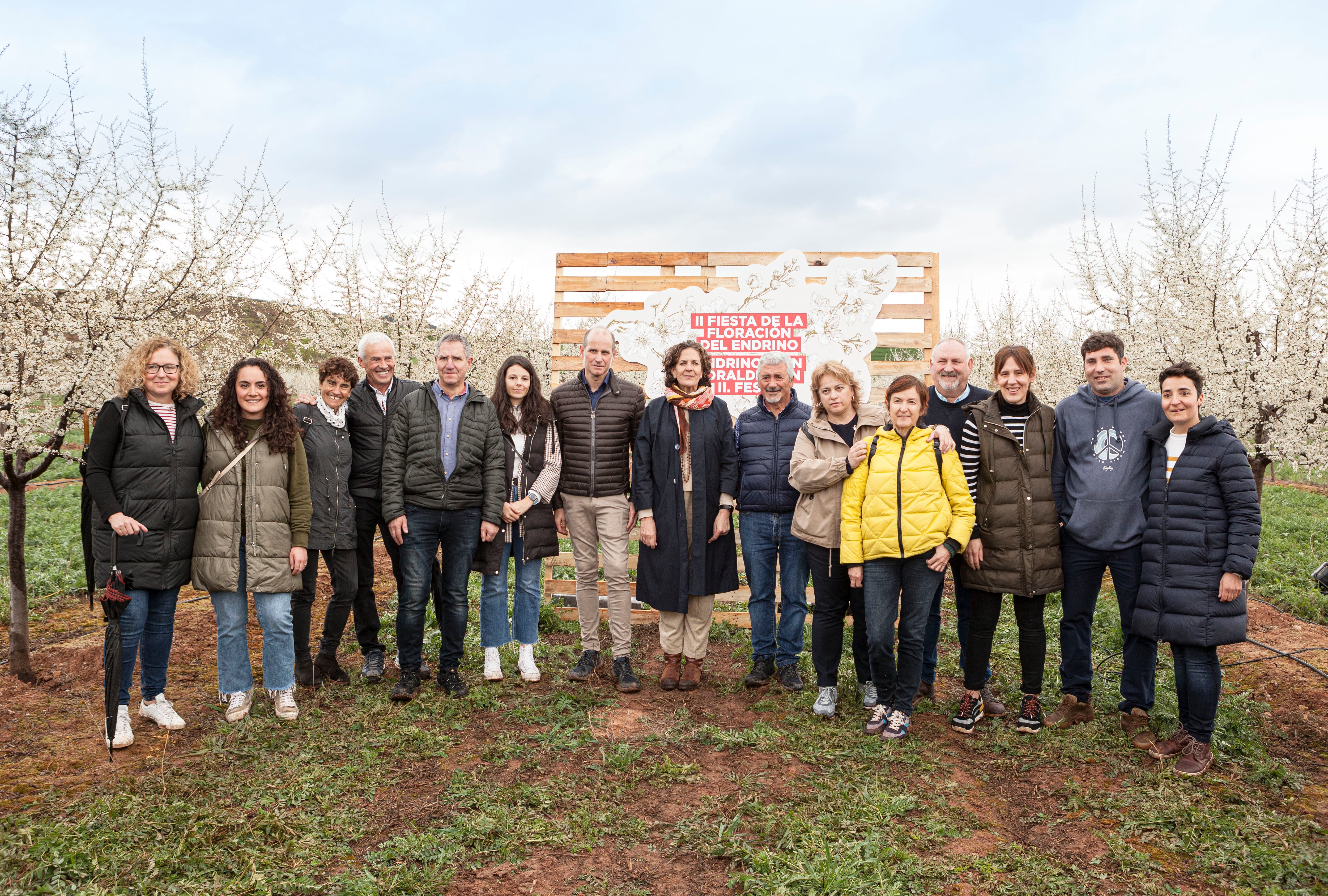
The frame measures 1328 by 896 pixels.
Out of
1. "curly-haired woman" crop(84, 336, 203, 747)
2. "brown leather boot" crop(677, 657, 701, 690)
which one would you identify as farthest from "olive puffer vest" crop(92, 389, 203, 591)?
"brown leather boot" crop(677, 657, 701, 690)

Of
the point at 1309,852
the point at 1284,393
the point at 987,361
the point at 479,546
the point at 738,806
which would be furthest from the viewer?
the point at 987,361

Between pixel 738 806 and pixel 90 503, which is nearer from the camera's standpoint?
pixel 738 806

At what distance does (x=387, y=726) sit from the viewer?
4418 mm

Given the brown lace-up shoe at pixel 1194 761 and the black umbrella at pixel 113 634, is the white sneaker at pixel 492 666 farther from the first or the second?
the brown lace-up shoe at pixel 1194 761

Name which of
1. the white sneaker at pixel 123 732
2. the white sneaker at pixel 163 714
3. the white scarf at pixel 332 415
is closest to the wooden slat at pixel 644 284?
the white scarf at pixel 332 415

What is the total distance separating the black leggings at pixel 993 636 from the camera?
14.5ft

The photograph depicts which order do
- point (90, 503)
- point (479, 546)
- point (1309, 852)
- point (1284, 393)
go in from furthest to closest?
point (1284, 393)
point (479, 546)
point (90, 503)
point (1309, 852)

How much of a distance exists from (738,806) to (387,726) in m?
2.20

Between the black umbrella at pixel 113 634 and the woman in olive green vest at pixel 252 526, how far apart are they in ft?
1.15

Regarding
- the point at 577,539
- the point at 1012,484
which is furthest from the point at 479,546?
the point at 1012,484

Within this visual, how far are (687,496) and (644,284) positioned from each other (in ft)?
9.28

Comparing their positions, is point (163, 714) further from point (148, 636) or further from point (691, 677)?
point (691, 677)

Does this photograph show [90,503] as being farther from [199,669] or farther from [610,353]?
[610,353]

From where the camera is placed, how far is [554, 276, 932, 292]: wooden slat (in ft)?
23.0
